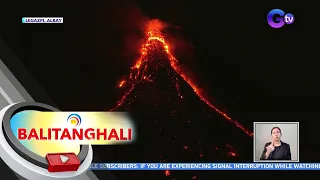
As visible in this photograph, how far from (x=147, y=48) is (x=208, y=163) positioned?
18.4 inches

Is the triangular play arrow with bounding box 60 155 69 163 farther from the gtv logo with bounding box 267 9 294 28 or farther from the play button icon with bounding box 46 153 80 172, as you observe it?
the gtv logo with bounding box 267 9 294 28

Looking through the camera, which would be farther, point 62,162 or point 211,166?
point 211,166

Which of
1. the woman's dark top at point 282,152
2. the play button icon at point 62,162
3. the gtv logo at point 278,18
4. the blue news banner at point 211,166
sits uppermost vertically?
the gtv logo at point 278,18

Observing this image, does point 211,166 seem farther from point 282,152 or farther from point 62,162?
point 62,162

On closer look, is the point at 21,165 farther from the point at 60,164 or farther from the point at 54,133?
the point at 54,133
